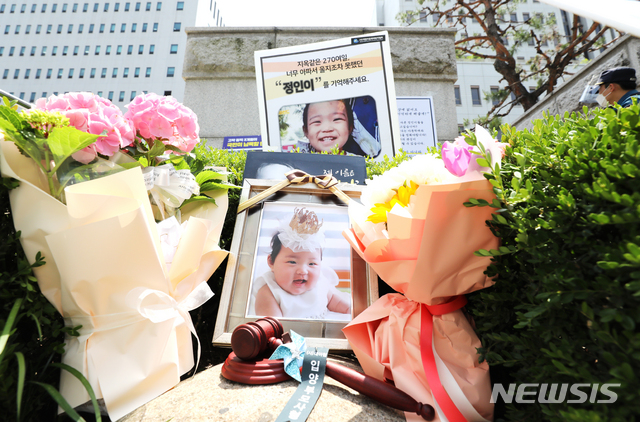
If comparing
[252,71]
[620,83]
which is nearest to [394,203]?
[620,83]

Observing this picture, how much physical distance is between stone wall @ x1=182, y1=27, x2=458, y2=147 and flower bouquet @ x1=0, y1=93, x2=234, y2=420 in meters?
3.48

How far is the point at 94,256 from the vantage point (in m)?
1.06

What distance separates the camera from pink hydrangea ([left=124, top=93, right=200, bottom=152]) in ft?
4.71

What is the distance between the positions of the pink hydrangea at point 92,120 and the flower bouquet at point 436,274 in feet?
3.13

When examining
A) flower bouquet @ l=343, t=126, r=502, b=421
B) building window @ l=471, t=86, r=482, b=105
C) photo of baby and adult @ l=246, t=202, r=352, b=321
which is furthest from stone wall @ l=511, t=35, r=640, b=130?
building window @ l=471, t=86, r=482, b=105

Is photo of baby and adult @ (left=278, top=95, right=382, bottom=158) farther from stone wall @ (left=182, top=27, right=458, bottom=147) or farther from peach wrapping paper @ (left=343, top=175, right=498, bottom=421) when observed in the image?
peach wrapping paper @ (left=343, top=175, right=498, bottom=421)

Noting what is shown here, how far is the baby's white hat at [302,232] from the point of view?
1.66m

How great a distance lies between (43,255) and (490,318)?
1.35 m

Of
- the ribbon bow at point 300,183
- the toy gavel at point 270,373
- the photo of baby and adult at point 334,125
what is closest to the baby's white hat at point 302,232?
the ribbon bow at point 300,183

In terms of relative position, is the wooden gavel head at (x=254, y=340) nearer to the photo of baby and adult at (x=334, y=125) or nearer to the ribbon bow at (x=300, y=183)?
the ribbon bow at (x=300, y=183)

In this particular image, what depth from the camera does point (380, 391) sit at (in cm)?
106

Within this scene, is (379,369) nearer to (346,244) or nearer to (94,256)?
(346,244)

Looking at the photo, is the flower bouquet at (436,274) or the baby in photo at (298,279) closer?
the flower bouquet at (436,274)

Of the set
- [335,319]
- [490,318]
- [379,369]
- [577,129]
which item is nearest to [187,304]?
[335,319]
